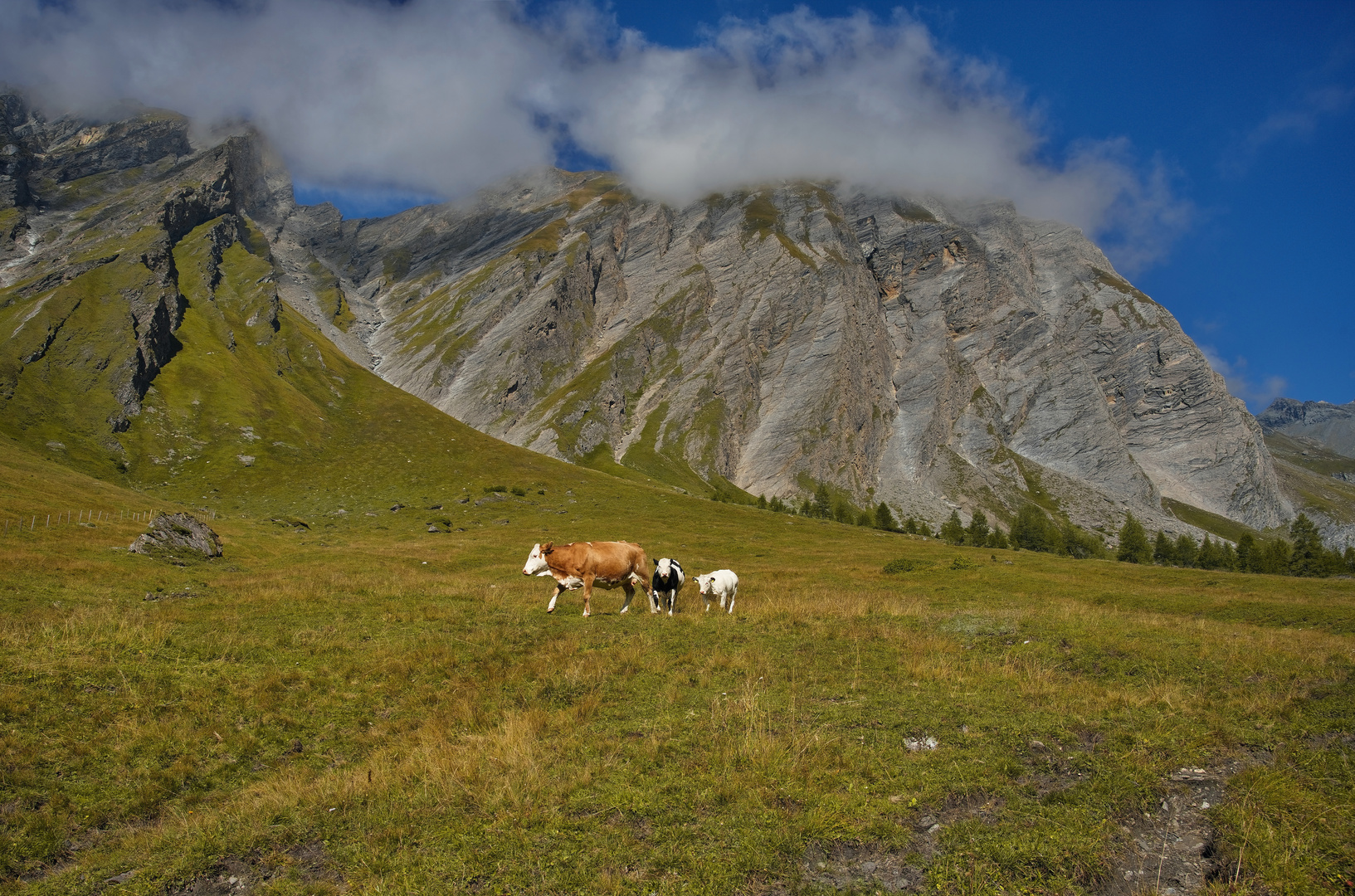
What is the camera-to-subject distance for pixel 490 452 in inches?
4432

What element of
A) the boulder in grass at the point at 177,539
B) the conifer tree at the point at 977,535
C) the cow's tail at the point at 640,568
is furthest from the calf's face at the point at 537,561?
the conifer tree at the point at 977,535

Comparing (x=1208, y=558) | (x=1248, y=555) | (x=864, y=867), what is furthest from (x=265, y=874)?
(x=1208, y=558)

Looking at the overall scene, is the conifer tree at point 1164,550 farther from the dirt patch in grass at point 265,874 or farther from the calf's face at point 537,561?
the dirt patch in grass at point 265,874

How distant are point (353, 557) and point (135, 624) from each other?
3256 centimetres

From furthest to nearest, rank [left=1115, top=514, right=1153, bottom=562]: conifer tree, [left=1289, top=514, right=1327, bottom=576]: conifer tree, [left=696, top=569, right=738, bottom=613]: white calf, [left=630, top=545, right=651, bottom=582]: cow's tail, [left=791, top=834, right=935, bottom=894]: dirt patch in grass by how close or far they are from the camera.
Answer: [left=1115, top=514, right=1153, bottom=562]: conifer tree
[left=1289, top=514, right=1327, bottom=576]: conifer tree
[left=696, top=569, right=738, bottom=613]: white calf
[left=630, top=545, right=651, bottom=582]: cow's tail
[left=791, top=834, right=935, bottom=894]: dirt patch in grass

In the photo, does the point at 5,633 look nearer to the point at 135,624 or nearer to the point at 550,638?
the point at 135,624

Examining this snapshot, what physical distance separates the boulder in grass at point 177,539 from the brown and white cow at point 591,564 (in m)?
24.7

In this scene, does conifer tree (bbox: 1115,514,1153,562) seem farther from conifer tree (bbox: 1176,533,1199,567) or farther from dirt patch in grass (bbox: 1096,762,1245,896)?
dirt patch in grass (bbox: 1096,762,1245,896)

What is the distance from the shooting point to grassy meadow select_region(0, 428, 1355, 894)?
827 centimetres

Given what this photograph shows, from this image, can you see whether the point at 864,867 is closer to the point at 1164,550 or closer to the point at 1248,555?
the point at 1248,555

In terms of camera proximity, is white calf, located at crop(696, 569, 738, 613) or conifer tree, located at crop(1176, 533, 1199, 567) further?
conifer tree, located at crop(1176, 533, 1199, 567)

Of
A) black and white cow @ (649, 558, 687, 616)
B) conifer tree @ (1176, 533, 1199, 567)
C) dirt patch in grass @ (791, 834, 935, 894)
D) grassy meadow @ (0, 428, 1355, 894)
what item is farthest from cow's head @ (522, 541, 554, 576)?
conifer tree @ (1176, 533, 1199, 567)

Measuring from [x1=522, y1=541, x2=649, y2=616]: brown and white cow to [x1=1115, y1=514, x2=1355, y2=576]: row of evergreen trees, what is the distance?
98828 mm

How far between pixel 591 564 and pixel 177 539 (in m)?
28.8
